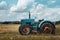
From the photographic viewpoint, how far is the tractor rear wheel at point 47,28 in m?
18.2

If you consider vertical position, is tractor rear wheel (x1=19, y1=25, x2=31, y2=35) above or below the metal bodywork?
below

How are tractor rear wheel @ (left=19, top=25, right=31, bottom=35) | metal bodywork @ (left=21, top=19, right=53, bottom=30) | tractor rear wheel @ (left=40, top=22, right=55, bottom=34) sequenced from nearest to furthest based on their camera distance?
tractor rear wheel @ (left=40, top=22, right=55, bottom=34) → metal bodywork @ (left=21, top=19, right=53, bottom=30) → tractor rear wheel @ (left=19, top=25, right=31, bottom=35)

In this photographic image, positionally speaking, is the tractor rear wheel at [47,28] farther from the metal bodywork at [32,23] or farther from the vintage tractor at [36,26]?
the metal bodywork at [32,23]

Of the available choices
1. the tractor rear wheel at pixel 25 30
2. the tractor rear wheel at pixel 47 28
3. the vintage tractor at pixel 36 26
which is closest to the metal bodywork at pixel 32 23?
the vintage tractor at pixel 36 26

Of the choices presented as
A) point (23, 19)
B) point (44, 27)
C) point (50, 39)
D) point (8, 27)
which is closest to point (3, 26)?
point (8, 27)

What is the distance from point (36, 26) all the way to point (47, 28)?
2.98 ft

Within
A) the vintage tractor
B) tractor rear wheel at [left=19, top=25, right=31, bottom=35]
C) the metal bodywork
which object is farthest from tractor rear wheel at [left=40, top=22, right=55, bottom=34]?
tractor rear wheel at [left=19, top=25, right=31, bottom=35]

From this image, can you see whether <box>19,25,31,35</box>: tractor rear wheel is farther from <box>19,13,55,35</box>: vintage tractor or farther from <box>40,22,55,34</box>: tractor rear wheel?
<box>40,22,55,34</box>: tractor rear wheel

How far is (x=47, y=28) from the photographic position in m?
18.5

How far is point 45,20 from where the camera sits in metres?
18.1

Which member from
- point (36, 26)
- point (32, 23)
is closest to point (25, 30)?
point (32, 23)

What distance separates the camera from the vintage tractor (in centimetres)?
1820

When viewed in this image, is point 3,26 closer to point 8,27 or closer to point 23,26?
point 8,27

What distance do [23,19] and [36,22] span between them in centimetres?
130
